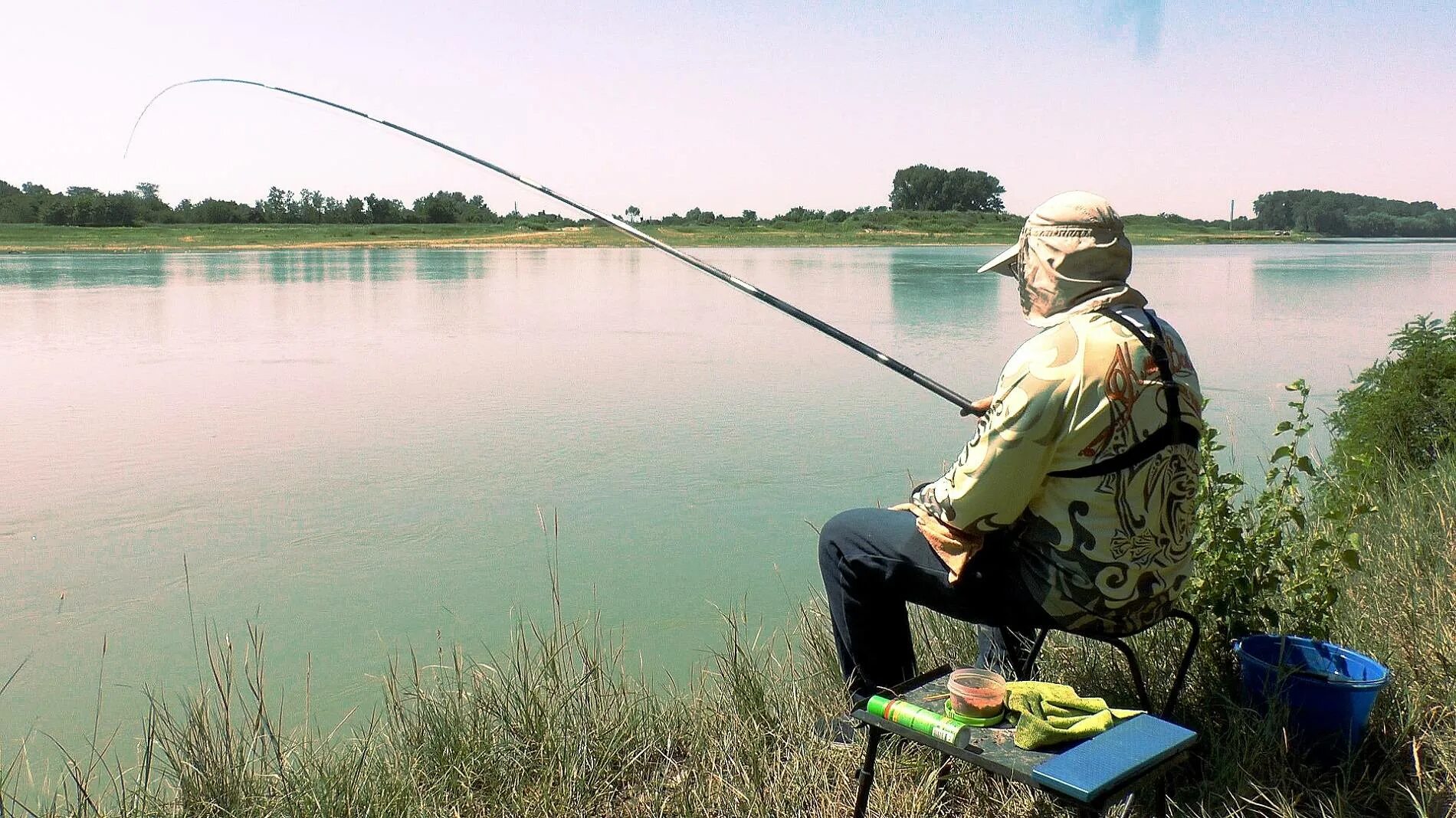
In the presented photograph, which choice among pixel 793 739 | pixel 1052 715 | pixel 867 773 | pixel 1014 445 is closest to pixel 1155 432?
pixel 1014 445

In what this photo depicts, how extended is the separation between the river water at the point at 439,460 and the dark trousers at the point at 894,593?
158 centimetres

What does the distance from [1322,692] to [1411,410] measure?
9.82 feet

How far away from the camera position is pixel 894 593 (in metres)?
2.29

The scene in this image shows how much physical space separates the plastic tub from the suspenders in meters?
0.38

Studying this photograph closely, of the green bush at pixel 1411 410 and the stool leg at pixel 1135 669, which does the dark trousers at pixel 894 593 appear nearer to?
the stool leg at pixel 1135 669

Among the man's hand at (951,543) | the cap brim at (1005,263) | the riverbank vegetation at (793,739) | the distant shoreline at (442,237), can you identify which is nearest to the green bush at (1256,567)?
the riverbank vegetation at (793,739)

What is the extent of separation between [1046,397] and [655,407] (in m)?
6.40

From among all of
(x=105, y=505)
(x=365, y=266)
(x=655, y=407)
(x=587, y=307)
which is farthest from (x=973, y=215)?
(x=105, y=505)

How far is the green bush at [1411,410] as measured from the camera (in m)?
4.51

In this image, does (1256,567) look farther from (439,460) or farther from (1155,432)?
(439,460)

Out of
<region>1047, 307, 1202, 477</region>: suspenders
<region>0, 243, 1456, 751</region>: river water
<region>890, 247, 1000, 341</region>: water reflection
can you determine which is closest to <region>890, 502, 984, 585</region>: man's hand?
<region>1047, 307, 1202, 477</region>: suspenders

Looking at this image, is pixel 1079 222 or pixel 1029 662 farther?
pixel 1029 662

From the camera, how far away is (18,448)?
6.71 m

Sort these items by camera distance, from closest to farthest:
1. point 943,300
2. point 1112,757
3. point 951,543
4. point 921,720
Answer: point 1112,757, point 921,720, point 951,543, point 943,300
